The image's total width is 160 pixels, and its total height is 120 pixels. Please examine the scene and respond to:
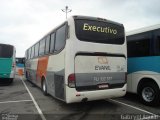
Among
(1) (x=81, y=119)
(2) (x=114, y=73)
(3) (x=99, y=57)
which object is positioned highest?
(3) (x=99, y=57)

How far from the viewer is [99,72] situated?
744cm

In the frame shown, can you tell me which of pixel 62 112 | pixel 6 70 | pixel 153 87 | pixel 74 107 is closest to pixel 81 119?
pixel 62 112

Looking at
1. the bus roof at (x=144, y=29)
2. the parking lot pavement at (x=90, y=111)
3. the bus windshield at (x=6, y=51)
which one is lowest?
the parking lot pavement at (x=90, y=111)

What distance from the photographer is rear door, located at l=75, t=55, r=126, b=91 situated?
278 inches

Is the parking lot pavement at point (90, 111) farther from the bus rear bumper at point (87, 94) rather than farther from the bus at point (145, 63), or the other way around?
the bus at point (145, 63)

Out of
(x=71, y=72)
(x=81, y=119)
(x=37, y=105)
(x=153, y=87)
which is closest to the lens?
(x=81, y=119)

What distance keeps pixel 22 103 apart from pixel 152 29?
5967mm

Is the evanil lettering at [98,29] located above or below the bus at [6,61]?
above

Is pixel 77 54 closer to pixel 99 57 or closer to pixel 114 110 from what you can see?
pixel 99 57

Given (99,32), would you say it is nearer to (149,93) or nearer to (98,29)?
(98,29)

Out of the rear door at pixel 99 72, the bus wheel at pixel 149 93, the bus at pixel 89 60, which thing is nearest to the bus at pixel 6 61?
the bus at pixel 89 60

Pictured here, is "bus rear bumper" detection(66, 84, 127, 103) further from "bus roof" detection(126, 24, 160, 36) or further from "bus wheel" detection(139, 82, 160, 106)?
"bus roof" detection(126, 24, 160, 36)

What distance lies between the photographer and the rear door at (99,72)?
7.05 m

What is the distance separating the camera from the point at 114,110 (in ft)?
25.1
